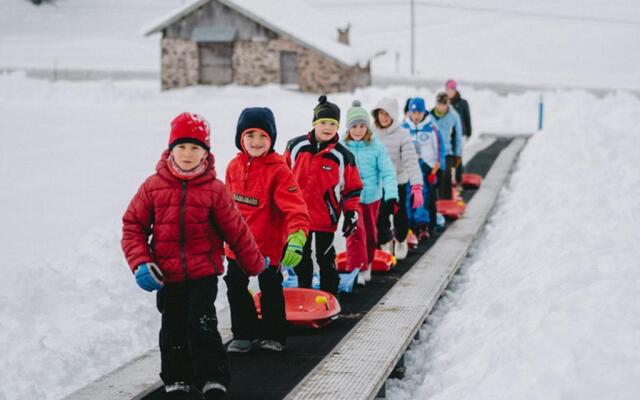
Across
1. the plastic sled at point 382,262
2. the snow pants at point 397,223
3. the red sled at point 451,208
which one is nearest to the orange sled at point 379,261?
the plastic sled at point 382,262

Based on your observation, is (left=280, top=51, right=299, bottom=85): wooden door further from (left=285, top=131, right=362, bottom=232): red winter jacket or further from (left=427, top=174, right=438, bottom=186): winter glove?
(left=285, top=131, right=362, bottom=232): red winter jacket

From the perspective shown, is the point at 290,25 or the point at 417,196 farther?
the point at 290,25

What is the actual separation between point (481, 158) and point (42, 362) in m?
15.8

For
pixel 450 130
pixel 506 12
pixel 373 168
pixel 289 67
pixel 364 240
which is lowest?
pixel 364 240

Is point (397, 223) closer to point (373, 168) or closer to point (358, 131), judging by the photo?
point (373, 168)

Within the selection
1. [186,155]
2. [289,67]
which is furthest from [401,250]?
[289,67]

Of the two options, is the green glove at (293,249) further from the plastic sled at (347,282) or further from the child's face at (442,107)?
the child's face at (442,107)

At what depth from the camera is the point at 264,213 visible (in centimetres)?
579

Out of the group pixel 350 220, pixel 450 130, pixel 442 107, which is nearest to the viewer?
pixel 350 220

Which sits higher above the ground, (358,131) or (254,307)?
(358,131)

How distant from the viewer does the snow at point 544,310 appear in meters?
4.36

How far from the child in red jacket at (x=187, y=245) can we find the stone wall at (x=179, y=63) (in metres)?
32.1

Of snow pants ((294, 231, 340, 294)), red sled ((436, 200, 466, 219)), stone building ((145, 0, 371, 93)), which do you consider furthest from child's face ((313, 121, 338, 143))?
stone building ((145, 0, 371, 93))

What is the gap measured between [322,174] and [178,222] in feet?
7.94
